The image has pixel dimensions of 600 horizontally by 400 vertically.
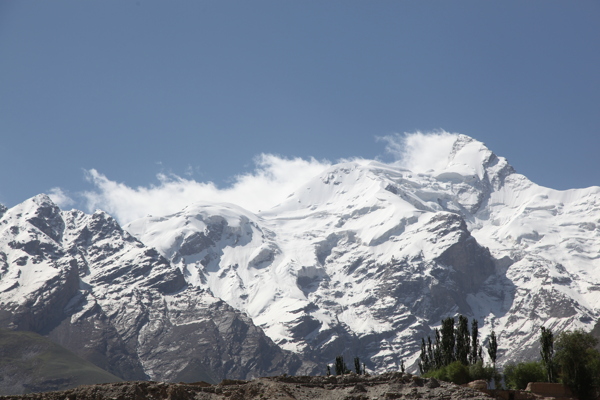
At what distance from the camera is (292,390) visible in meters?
88.1

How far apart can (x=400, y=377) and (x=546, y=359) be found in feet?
120

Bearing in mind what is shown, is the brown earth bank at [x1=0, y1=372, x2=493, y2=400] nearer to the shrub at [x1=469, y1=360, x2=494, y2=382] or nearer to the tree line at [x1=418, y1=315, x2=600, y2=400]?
the tree line at [x1=418, y1=315, x2=600, y2=400]

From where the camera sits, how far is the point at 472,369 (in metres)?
128

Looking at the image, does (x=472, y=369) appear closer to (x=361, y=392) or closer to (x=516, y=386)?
(x=516, y=386)

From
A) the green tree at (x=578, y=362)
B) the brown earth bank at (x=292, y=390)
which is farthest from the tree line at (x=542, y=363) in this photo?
the brown earth bank at (x=292, y=390)

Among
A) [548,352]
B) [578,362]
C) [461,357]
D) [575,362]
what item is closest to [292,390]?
[575,362]

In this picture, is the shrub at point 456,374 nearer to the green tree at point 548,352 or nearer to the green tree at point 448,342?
the green tree at point 548,352

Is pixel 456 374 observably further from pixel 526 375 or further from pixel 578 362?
pixel 578 362

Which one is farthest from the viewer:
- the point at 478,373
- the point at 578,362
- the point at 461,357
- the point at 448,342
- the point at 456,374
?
the point at 448,342

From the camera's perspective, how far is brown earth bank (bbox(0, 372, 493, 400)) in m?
83.2

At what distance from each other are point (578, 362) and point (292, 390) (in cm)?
4183

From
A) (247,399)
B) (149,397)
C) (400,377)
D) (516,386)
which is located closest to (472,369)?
(516,386)

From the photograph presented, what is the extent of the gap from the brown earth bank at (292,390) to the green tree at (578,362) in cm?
2318

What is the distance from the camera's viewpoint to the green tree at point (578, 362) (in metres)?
101
